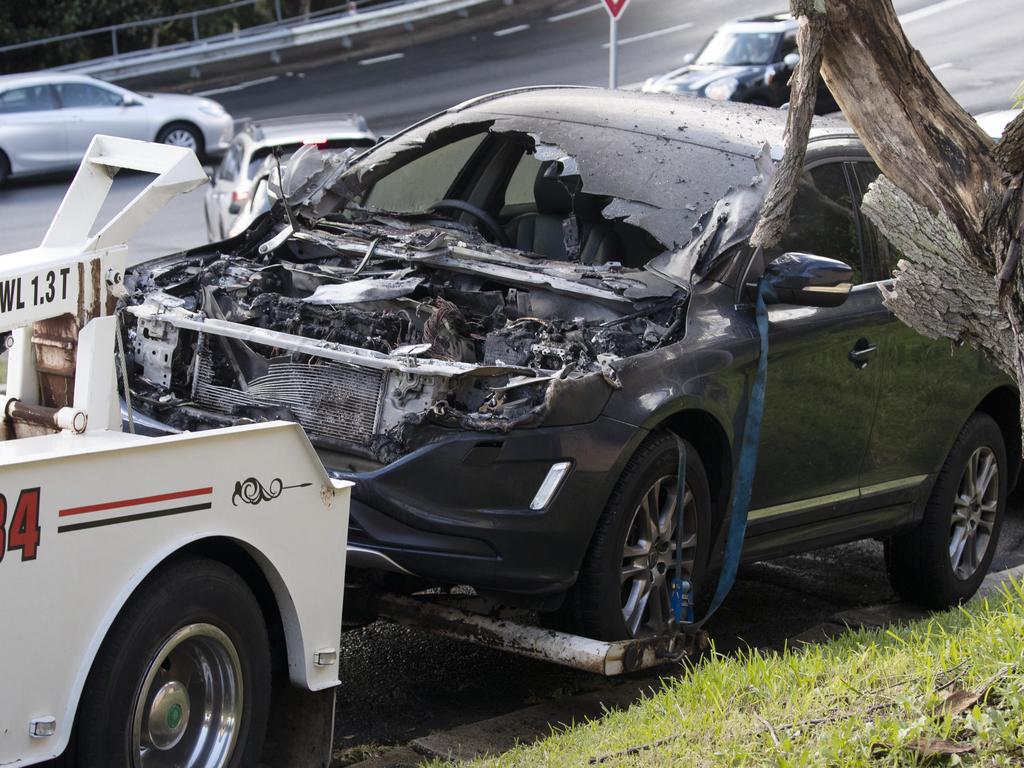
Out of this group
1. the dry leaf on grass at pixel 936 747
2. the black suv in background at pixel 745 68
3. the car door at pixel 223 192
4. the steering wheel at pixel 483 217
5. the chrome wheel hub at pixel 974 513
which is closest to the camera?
the dry leaf on grass at pixel 936 747

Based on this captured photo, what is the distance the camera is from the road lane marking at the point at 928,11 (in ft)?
110

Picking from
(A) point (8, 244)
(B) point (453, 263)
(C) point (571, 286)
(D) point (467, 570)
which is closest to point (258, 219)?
(B) point (453, 263)

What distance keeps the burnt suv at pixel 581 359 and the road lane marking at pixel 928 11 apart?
92.3ft

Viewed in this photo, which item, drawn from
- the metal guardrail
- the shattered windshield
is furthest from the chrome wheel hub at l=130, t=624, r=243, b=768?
the metal guardrail

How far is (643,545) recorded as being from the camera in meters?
5.43

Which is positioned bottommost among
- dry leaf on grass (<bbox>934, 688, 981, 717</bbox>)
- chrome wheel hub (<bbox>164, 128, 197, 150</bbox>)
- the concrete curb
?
chrome wheel hub (<bbox>164, 128, 197, 150</bbox>)

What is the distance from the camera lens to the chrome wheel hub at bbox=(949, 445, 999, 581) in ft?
23.1

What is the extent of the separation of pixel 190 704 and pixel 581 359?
188 cm

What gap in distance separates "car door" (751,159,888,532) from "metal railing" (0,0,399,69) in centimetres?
2597

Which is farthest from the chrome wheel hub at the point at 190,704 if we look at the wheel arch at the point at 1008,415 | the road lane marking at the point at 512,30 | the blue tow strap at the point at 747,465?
the road lane marking at the point at 512,30

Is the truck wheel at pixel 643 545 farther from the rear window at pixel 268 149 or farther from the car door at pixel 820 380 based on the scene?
the rear window at pixel 268 149

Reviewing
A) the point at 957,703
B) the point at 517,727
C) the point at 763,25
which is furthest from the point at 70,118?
the point at 957,703

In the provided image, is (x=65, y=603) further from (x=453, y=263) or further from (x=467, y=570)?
(x=453, y=263)

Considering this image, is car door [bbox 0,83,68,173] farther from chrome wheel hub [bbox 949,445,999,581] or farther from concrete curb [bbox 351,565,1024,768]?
concrete curb [bbox 351,565,1024,768]
